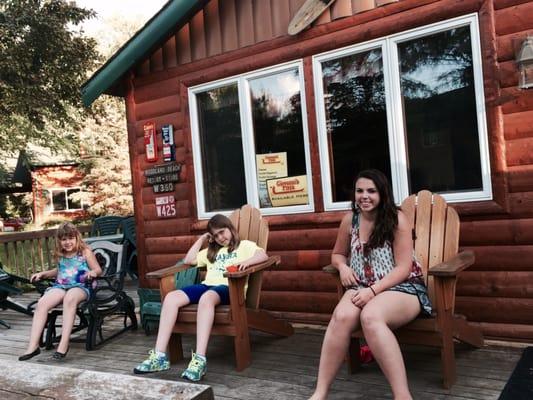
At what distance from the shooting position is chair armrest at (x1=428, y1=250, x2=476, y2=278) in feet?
8.39

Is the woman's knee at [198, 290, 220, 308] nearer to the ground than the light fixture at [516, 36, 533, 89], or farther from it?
nearer to the ground

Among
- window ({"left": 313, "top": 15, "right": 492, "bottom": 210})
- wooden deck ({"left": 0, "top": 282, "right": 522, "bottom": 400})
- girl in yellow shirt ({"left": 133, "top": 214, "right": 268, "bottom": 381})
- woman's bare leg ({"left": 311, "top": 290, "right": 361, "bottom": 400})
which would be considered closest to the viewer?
woman's bare leg ({"left": 311, "top": 290, "right": 361, "bottom": 400})

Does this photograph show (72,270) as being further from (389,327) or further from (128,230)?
(128,230)


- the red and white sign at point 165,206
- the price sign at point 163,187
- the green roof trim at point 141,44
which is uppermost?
the green roof trim at point 141,44

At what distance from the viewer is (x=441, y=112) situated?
11.5 feet

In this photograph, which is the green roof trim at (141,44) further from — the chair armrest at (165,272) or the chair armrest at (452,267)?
the chair armrest at (452,267)

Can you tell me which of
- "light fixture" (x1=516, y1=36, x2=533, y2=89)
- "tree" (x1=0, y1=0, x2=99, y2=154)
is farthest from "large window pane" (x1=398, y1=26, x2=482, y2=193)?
"tree" (x1=0, y1=0, x2=99, y2=154)

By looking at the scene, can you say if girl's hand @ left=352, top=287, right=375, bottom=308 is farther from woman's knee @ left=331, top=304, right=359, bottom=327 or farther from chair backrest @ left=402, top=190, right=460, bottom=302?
chair backrest @ left=402, top=190, right=460, bottom=302

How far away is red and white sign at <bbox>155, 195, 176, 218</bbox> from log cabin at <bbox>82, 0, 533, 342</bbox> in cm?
1

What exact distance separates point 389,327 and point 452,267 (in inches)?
18.8

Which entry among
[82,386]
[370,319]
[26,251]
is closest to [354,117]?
[370,319]

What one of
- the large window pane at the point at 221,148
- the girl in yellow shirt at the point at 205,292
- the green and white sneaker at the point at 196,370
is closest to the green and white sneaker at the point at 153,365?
the girl in yellow shirt at the point at 205,292

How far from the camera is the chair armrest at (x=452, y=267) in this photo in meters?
2.56

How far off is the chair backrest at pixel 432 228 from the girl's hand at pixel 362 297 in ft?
2.12
